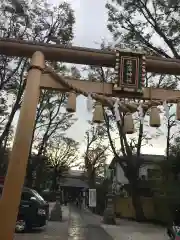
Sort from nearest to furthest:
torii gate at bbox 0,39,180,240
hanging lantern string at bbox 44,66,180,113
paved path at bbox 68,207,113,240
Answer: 1. torii gate at bbox 0,39,180,240
2. hanging lantern string at bbox 44,66,180,113
3. paved path at bbox 68,207,113,240

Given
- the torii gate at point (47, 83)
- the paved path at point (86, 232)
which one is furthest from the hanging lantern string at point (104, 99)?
the paved path at point (86, 232)

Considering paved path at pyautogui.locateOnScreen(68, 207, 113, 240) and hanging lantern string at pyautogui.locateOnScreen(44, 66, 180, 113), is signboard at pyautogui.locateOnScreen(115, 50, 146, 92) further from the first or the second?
paved path at pyautogui.locateOnScreen(68, 207, 113, 240)

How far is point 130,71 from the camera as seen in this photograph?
7.82 metres

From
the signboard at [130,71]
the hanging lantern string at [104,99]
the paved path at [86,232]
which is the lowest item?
the paved path at [86,232]

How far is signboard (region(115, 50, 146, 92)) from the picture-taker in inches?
303

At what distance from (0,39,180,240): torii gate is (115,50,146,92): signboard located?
0.10 m

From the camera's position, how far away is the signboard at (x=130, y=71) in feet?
25.3

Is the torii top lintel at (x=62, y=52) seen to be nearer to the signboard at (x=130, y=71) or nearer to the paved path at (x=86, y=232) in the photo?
the signboard at (x=130, y=71)

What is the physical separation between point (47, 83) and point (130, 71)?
64.8 inches

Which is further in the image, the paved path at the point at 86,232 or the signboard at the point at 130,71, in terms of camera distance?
the paved path at the point at 86,232

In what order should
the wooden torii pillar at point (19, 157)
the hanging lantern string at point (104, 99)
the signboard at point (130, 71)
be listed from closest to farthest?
the wooden torii pillar at point (19, 157)
the hanging lantern string at point (104, 99)
the signboard at point (130, 71)

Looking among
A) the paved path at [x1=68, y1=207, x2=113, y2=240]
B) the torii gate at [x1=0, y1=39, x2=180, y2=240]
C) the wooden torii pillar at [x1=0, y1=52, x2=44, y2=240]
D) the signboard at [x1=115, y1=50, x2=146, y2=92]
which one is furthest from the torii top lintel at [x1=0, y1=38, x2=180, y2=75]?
the paved path at [x1=68, y1=207, x2=113, y2=240]

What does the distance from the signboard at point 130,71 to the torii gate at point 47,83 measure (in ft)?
0.34

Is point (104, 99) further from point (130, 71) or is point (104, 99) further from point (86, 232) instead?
point (86, 232)
